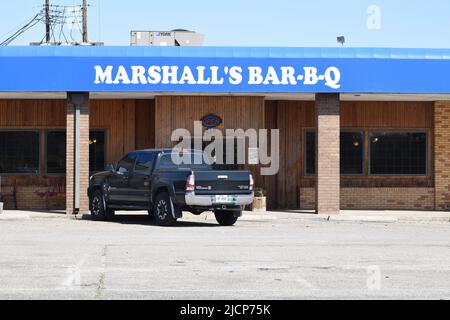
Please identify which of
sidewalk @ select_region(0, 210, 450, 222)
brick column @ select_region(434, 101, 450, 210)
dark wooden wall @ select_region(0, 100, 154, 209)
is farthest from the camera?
brick column @ select_region(434, 101, 450, 210)

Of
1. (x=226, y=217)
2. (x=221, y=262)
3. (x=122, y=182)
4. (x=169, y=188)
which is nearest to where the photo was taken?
(x=221, y=262)

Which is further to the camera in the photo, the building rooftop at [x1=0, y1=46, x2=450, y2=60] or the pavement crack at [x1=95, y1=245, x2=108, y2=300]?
the building rooftop at [x1=0, y1=46, x2=450, y2=60]

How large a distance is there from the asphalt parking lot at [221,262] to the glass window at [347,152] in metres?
8.23

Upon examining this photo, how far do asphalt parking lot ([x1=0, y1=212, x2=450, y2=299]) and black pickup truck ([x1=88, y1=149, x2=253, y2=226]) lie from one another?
0.61 m

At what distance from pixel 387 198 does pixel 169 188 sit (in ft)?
35.9

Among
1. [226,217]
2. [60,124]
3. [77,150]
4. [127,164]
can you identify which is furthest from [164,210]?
[60,124]

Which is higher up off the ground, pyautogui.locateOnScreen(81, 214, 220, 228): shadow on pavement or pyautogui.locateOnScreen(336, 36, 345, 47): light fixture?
pyautogui.locateOnScreen(336, 36, 345, 47): light fixture

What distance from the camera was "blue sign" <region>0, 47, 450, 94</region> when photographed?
28.2 m

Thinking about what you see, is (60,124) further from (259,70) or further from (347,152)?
(347,152)

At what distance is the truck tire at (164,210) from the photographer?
76.9 ft

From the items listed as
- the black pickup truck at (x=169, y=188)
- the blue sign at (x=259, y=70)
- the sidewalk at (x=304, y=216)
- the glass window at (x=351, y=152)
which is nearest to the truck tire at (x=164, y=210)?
the black pickup truck at (x=169, y=188)

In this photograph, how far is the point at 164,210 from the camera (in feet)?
77.8

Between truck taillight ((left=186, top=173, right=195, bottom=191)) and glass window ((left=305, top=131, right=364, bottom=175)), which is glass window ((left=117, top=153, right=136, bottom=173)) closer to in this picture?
truck taillight ((left=186, top=173, right=195, bottom=191))

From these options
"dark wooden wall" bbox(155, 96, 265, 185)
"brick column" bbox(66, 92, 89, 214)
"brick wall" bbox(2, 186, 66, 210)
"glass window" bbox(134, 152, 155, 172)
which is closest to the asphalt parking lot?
"glass window" bbox(134, 152, 155, 172)
